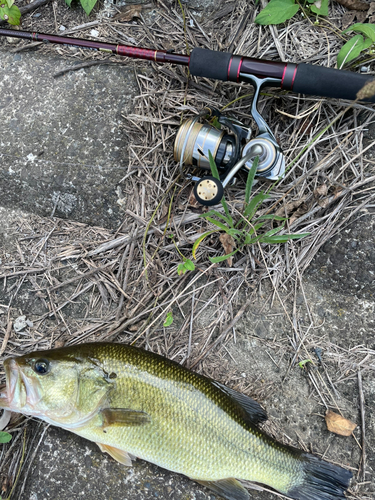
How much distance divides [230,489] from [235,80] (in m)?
3.22

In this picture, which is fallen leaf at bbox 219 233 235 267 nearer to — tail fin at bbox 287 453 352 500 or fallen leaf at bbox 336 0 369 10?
tail fin at bbox 287 453 352 500

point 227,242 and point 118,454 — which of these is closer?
point 118,454

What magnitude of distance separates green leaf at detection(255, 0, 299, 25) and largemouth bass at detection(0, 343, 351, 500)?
291cm

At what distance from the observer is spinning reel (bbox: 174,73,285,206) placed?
2736 mm

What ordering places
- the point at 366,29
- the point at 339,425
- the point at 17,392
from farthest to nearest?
the point at 339,425, the point at 366,29, the point at 17,392

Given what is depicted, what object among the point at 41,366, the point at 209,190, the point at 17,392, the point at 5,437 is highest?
the point at 209,190

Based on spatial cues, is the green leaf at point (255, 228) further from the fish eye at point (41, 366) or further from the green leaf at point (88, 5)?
the green leaf at point (88, 5)

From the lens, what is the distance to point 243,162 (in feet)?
8.77

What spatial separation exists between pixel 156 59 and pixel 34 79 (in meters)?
1.21

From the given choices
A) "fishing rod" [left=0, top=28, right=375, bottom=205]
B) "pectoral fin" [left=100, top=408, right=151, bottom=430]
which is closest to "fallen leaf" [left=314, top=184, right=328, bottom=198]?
"fishing rod" [left=0, top=28, right=375, bottom=205]

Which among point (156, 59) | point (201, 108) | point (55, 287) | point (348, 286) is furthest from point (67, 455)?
point (156, 59)

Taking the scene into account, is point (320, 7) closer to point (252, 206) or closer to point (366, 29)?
point (366, 29)

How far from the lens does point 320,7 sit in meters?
2.85

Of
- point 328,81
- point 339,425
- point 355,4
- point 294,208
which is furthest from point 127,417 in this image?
point 355,4
